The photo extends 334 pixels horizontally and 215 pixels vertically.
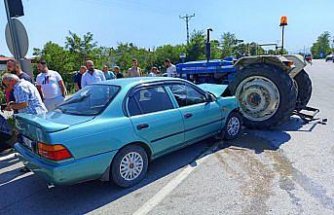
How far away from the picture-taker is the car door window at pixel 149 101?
3.96m

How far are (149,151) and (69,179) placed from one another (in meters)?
1.22

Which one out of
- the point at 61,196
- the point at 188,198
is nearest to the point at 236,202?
the point at 188,198

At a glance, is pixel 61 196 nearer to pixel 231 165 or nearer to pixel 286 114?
pixel 231 165

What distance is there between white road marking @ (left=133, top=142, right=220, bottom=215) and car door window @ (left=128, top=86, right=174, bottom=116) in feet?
3.24

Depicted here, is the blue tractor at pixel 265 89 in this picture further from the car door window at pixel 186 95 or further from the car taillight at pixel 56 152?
the car taillight at pixel 56 152

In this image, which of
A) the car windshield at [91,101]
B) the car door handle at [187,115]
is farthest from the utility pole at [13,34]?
the car door handle at [187,115]

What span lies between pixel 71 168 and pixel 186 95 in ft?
7.58

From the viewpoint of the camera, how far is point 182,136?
4.52 meters

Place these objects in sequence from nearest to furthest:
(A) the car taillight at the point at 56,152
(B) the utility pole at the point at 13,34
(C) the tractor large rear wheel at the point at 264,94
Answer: (A) the car taillight at the point at 56,152 < (B) the utility pole at the point at 13,34 < (C) the tractor large rear wheel at the point at 264,94

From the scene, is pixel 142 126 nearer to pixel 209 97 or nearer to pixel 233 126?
pixel 209 97

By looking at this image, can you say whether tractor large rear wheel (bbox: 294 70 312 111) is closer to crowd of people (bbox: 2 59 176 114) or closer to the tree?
crowd of people (bbox: 2 59 176 114)

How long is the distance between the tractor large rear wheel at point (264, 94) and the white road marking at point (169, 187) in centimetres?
185

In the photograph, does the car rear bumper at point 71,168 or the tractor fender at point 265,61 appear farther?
the tractor fender at point 265,61

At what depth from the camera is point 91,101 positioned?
4070 mm
